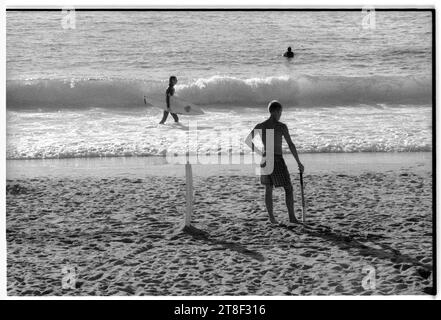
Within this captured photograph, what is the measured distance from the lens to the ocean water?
8.49m

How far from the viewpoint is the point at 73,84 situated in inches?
427

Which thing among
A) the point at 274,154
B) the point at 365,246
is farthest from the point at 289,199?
the point at 365,246

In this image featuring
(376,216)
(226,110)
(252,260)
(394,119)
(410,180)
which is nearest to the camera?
(252,260)

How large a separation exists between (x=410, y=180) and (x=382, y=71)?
10.8ft

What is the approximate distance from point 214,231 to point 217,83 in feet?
13.8

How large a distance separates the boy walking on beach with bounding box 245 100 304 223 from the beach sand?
0.99 feet

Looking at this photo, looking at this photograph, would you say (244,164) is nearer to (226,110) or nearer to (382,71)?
(226,110)

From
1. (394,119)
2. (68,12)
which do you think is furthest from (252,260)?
(394,119)

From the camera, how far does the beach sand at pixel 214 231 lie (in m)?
5.63

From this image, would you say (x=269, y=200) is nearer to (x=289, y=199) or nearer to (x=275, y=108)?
(x=289, y=199)

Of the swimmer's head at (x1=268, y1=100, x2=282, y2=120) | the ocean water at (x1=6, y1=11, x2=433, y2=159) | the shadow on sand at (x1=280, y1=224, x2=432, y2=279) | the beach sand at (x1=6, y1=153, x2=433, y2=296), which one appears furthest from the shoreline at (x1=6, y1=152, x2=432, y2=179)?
the swimmer's head at (x1=268, y1=100, x2=282, y2=120)

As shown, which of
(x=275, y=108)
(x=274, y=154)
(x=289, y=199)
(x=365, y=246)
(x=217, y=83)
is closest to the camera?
(x=365, y=246)

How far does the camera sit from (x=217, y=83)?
34.3ft

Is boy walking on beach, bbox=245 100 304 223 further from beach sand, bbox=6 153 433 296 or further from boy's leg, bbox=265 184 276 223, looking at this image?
beach sand, bbox=6 153 433 296
